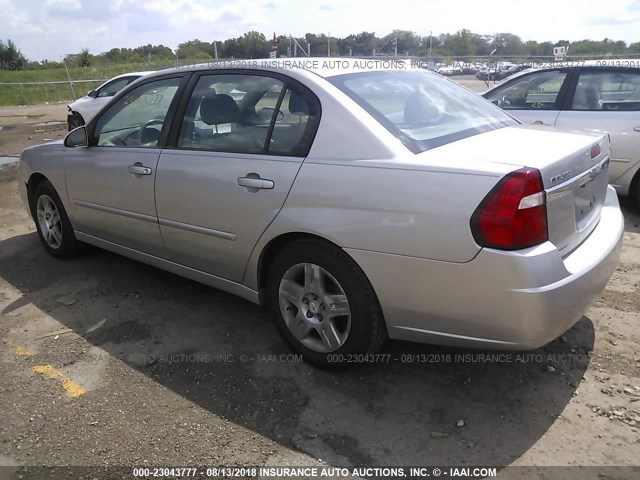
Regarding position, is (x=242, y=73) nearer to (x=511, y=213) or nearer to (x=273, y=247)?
(x=273, y=247)

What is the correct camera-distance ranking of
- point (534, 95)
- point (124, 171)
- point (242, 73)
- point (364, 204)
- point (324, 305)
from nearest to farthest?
point (364, 204) → point (324, 305) → point (242, 73) → point (124, 171) → point (534, 95)

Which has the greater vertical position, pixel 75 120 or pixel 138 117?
pixel 138 117

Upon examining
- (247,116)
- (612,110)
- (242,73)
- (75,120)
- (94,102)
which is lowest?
(75,120)

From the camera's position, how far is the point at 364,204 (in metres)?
2.49

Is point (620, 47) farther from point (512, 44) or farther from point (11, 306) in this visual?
point (11, 306)

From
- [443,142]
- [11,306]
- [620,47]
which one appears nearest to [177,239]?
[11,306]

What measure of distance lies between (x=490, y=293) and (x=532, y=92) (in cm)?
458

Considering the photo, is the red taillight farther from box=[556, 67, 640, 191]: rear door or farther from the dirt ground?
box=[556, 67, 640, 191]: rear door

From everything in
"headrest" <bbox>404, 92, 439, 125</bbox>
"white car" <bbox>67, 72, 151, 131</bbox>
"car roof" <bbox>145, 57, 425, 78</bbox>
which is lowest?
"white car" <bbox>67, 72, 151, 131</bbox>

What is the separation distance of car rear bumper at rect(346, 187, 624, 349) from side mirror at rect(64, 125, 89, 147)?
2.70 meters

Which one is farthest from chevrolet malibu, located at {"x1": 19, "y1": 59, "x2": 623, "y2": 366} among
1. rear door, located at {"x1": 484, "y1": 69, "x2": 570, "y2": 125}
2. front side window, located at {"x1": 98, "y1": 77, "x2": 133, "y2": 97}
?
front side window, located at {"x1": 98, "y1": 77, "x2": 133, "y2": 97}

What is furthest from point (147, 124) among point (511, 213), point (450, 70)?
point (450, 70)

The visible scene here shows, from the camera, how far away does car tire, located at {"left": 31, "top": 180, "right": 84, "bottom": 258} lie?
458 cm

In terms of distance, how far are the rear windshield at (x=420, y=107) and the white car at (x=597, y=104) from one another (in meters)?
2.64
